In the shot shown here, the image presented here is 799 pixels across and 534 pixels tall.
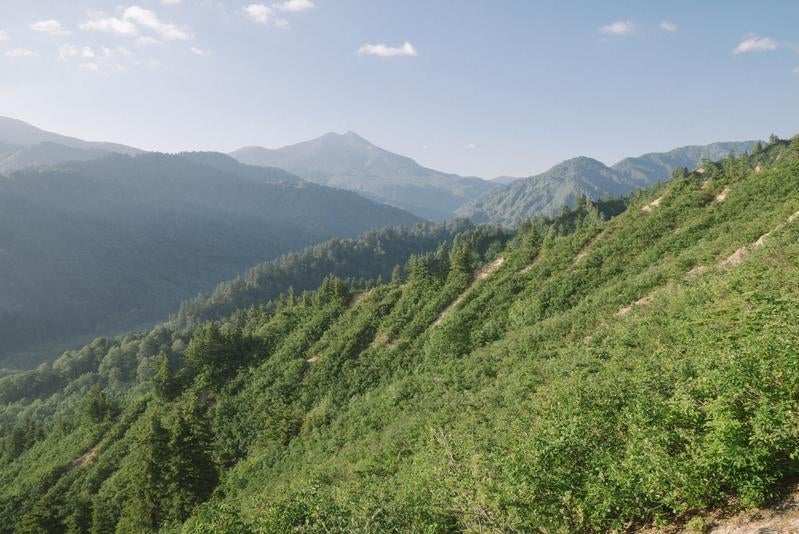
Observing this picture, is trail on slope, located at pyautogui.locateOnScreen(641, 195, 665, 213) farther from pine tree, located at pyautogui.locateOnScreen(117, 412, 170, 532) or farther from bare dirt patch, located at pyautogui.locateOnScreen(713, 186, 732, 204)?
pine tree, located at pyautogui.locateOnScreen(117, 412, 170, 532)

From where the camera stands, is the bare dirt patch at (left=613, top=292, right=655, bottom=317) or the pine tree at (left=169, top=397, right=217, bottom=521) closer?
the bare dirt patch at (left=613, top=292, right=655, bottom=317)

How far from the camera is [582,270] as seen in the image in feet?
162

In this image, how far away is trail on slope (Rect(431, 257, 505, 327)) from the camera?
58.2 metres

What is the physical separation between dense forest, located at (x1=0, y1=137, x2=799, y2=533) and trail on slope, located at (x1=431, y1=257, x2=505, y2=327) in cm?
42

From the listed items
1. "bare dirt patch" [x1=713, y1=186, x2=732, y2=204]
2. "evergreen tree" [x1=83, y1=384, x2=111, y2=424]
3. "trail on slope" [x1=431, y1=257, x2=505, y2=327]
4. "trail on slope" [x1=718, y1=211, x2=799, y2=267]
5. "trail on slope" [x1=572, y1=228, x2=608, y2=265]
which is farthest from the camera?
"evergreen tree" [x1=83, y1=384, x2=111, y2=424]

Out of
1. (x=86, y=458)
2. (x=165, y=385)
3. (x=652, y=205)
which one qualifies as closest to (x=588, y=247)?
(x=652, y=205)

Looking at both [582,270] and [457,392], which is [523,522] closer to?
[457,392]

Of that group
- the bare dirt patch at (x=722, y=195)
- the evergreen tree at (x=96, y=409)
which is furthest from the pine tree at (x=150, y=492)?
the bare dirt patch at (x=722, y=195)

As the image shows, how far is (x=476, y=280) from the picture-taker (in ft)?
207

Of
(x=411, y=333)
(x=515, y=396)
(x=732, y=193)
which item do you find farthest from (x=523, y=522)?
(x=732, y=193)

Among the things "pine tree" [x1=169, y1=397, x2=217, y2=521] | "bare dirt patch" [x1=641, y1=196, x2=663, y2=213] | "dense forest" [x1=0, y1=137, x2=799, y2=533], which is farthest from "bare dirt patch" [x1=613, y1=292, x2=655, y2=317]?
"pine tree" [x1=169, y1=397, x2=217, y2=521]

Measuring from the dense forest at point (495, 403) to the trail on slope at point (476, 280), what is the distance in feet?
1.38

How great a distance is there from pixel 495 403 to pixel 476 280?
35.1 metres

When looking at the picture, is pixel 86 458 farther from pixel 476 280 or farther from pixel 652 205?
pixel 652 205
